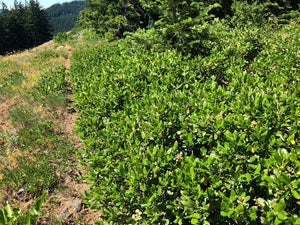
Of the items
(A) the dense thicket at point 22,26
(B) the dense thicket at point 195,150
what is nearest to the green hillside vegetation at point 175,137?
(B) the dense thicket at point 195,150

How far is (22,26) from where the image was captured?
50.6m

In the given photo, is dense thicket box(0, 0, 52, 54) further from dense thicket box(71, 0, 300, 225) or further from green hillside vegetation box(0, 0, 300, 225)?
dense thicket box(71, 0, 300, 225)

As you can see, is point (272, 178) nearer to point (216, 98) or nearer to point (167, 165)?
point (167, 165)

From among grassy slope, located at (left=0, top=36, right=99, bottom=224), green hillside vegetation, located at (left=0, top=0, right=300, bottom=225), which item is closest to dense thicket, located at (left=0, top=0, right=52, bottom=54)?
grassy slope, located at (left=0, top=36, right=99, bottom=224)

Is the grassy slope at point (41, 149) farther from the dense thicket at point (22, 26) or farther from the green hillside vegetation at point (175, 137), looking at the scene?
the dense thicket at point (22, 26)

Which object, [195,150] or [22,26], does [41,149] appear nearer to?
[195,150]

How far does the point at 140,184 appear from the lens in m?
2.26

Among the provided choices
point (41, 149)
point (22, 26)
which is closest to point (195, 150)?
point (41, 149)

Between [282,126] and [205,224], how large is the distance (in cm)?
166

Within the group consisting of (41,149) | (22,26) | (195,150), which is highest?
(22,26)

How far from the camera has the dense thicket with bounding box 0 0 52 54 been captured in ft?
154

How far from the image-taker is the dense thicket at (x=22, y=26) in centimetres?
4700

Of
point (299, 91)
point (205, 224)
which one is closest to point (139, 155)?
point (205, 224)

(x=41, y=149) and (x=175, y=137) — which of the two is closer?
(x=175, y=137)
